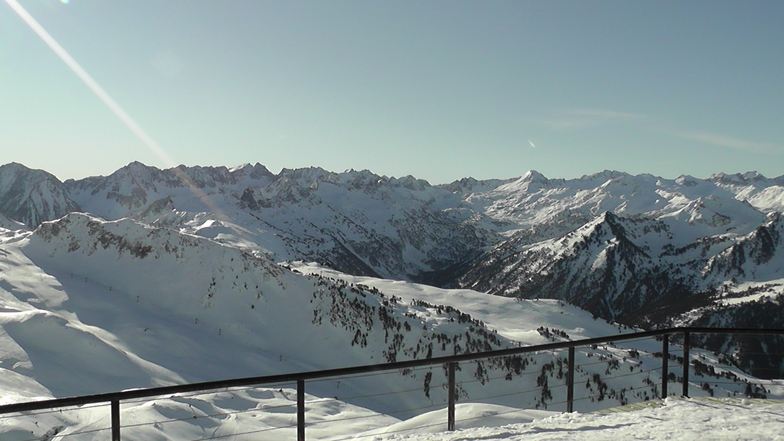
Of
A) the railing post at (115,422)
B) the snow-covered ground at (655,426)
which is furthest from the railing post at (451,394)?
the railing post at (115,422)

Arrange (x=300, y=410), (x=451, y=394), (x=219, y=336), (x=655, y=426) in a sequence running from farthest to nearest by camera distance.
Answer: (x=219, y=336), (x=451, y=394), (x=655, y=426), (x=300, y=410)

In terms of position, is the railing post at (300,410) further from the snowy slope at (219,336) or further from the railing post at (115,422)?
the snowy slope at (219,336)

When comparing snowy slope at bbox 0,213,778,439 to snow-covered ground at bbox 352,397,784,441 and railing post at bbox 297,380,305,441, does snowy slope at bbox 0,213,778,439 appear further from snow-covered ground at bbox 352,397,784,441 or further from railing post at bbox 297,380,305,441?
snow-covered ground at bbox 352,397,784,441

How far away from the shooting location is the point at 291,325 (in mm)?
66688

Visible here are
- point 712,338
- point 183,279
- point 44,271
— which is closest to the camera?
point 44,271

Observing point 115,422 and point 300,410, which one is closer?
point 115,422

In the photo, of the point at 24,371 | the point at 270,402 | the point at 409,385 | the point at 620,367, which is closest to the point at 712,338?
the point at 620,367

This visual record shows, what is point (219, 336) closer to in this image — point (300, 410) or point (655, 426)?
point (300, 410)

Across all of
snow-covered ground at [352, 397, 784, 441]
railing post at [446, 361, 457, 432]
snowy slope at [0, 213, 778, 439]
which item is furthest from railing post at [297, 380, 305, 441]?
snowy slope at [0, 213, 778, 439]

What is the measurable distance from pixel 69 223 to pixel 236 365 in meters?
48.5

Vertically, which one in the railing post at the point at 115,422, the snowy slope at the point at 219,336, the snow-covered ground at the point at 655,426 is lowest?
the snowy slope at the point at 219,336

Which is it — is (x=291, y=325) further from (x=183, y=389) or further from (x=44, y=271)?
(x=183, y=389)

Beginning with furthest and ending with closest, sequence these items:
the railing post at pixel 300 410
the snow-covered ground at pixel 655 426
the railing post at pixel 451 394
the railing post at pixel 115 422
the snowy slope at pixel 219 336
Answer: the snowy slope at pixel 219 336, the railing post at pixel 451 394, the snow-covered ground at pixel 655 426, the railing post at pixel 300 410, the railing post at pixel 115 422

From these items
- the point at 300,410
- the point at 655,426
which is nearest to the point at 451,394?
the point at 300,410
